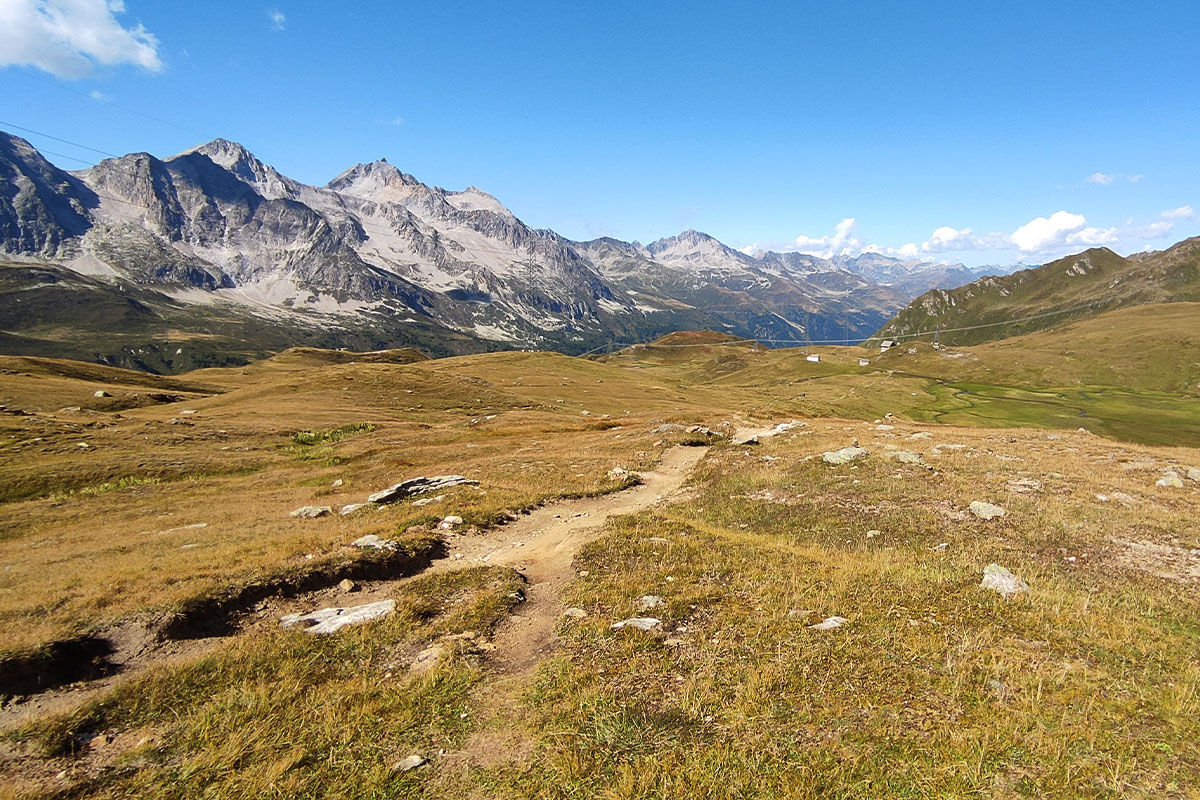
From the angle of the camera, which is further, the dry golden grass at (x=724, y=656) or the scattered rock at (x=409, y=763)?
the scattered rock at (x=409, y=763)

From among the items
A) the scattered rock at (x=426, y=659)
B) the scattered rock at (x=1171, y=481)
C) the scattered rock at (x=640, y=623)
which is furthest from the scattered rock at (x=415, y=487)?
the scattered rock at (x=1171, y=481)

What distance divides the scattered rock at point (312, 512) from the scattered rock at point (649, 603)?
66.0ft

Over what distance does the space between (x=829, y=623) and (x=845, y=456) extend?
2045 cm

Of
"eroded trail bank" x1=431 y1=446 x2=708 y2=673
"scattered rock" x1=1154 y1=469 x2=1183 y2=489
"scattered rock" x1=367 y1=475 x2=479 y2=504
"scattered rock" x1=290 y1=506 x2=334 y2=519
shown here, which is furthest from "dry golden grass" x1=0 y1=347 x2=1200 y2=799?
"scattered rock" x1=367 y1=475 x2=479 y2=504

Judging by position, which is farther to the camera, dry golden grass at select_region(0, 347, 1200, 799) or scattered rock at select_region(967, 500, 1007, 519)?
scattered rock at select_region(967, 500, 1007, 519)

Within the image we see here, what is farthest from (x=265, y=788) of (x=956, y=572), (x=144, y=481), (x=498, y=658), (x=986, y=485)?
(x=144, y=481)

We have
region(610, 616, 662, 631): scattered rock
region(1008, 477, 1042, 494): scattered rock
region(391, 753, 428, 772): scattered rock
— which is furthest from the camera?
region(1008, 477, 1042, 494): scattered rock

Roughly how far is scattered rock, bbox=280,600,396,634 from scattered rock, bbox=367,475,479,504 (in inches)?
567

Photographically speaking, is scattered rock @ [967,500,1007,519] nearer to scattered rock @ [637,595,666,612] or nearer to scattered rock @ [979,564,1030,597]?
scattered rock @ [979,564,1030,597]

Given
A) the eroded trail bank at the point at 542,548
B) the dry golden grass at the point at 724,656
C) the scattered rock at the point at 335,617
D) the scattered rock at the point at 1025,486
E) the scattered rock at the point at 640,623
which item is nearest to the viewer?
the dry golden grass at the point at 724,656

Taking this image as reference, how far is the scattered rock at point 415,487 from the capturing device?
28.7 m

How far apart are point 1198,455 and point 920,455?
16580 mm

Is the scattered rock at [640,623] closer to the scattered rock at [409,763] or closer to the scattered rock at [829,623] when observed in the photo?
the scattered rock at [829,623]

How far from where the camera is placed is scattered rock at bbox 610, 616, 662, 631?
12.0 metres
